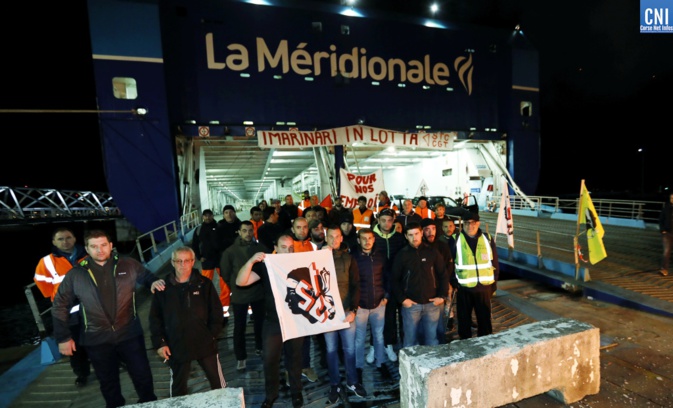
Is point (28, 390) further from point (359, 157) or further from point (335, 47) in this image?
point (359, 157)

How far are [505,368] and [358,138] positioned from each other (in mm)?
12945

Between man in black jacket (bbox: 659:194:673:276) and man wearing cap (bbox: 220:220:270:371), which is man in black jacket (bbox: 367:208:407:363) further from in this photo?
man in black jacket (bbox: 659:194:673:276)

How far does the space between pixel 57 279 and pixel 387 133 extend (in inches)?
517

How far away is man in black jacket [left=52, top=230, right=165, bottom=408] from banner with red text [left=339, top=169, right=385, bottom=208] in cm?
538

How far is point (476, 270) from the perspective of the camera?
12.5 feet

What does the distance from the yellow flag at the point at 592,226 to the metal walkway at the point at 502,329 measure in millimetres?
587

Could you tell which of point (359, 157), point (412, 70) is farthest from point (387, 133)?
point (359, 157)

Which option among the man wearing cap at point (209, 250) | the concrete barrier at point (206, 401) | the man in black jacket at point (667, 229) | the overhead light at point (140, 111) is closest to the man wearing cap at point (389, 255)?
the concrete barrier at point (206, 401)

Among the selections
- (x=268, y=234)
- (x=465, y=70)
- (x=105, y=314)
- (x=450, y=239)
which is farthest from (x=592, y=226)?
(x=465, y=70)

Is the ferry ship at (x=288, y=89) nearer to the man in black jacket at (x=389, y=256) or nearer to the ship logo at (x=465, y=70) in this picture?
the ship logo at (x=465, y=70)

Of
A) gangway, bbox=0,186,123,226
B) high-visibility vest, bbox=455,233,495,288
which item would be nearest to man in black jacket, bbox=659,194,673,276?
high-visibility vest, bbox=455,233,495,288

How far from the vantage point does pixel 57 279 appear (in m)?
3.73

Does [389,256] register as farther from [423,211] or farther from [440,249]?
[423,211]

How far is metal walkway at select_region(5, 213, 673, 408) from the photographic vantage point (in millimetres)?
3158
